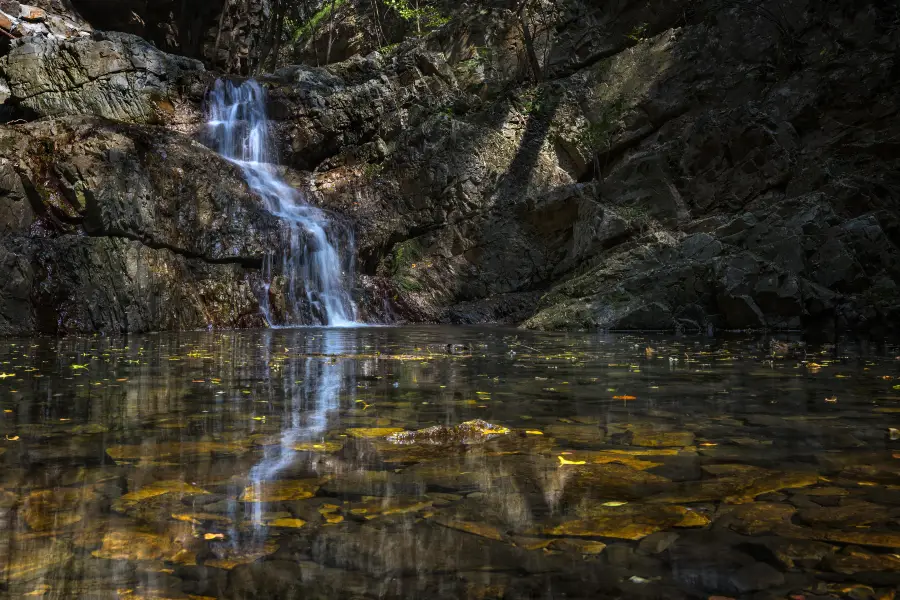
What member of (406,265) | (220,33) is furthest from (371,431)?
(220,33)

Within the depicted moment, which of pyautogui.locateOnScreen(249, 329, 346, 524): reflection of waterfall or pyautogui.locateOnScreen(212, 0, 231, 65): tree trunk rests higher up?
pyautogui.locateOnScreen(212, 0, 231, 65): tree trunk

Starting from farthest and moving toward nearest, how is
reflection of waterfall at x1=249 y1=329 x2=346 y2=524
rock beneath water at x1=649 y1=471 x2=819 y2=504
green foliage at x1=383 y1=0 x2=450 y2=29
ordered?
green foliage at x1=383 y1=0 x2=450 y2=29 < reflection of waterfall at x1=249 y1=329 x2=346 y2=524 < rock beneath water at x1=649 y1=471 x2=819 y2=504

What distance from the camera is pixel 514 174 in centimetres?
2216

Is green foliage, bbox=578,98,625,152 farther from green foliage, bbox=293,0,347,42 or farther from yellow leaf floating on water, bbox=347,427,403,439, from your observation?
yellow leaf floating on water, bbox=347,427,403,439

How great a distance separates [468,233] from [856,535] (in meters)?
19.9

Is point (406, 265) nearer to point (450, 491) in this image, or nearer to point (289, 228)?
point (289, 228)

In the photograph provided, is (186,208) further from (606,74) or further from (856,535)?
(856,535)

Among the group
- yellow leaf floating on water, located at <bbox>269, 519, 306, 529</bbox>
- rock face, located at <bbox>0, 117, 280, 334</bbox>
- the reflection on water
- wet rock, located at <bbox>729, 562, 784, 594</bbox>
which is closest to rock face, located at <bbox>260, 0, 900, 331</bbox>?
rock face, located at <bbox>0, 117, 280, 334</bbox>

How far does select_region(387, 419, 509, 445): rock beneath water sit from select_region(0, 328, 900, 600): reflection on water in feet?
0.04

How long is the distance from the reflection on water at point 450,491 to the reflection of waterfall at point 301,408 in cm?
3

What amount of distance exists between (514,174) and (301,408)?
19.0 metres

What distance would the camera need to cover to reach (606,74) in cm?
2341

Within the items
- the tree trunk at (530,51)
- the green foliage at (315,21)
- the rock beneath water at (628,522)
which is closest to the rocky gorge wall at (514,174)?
the tree trunk at (530,51)

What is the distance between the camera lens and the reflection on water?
157 centimetres
